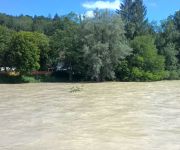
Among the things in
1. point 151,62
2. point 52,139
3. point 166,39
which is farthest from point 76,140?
point 166,39

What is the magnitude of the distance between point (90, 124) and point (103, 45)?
3961cm

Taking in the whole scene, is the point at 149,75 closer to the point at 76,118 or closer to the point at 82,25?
the point at 82,25

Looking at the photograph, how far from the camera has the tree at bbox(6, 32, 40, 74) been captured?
6256cm

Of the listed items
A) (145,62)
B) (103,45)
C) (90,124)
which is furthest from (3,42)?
(90,124)

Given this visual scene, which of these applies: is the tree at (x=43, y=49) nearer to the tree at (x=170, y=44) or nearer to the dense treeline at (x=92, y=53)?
the dense treeline at (x=92, y=53)

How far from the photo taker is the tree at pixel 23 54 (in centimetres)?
6256

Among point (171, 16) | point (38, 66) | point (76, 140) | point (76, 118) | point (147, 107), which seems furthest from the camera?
point (171, 16)

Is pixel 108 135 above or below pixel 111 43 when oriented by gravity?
below

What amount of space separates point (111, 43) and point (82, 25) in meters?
5.27

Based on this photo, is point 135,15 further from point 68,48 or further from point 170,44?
point 68,48

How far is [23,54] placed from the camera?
6275 centimetres

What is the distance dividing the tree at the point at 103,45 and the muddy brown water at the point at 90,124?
82.0ft

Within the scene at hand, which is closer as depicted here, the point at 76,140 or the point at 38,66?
the point at 76,140

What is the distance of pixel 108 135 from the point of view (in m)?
20.2
